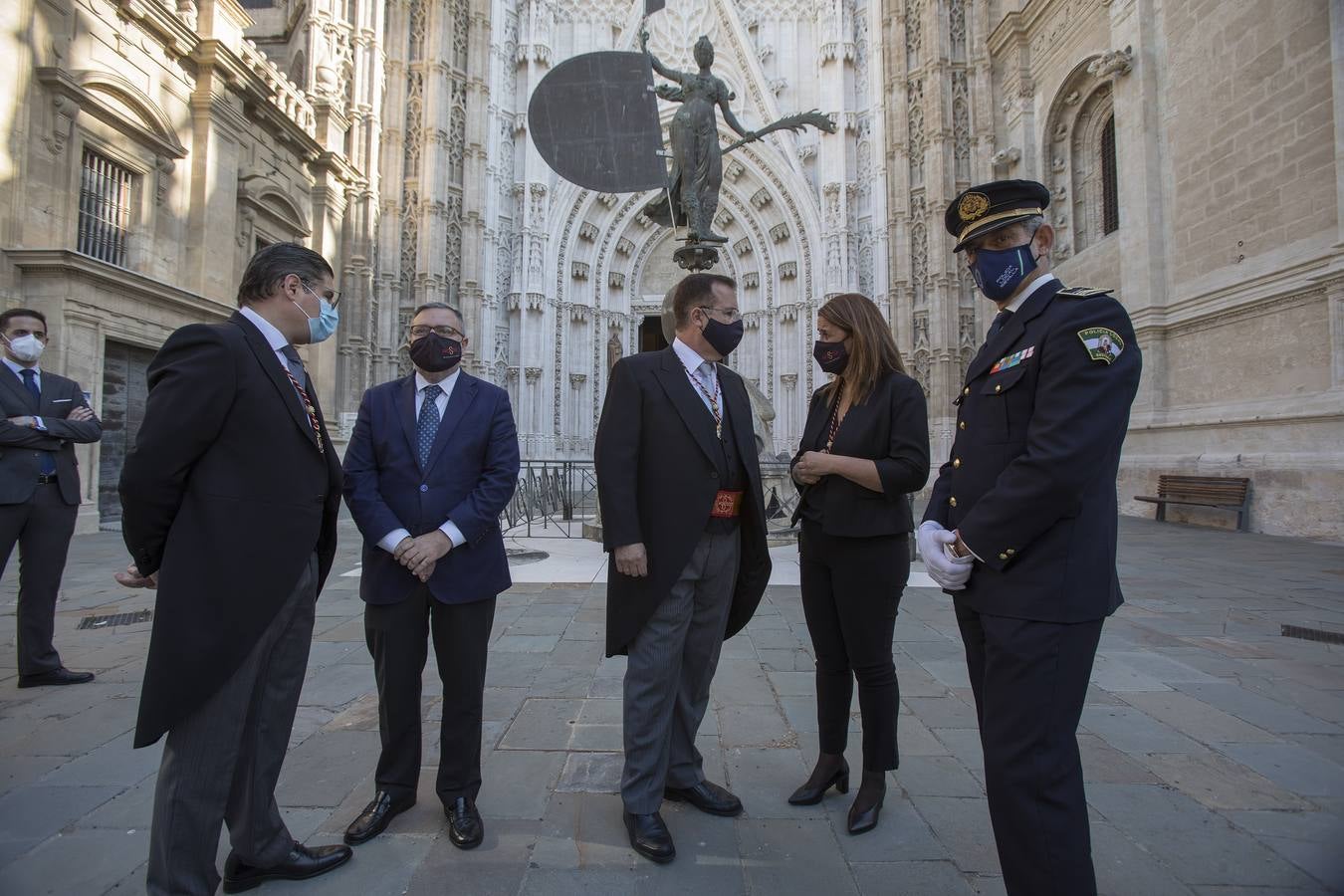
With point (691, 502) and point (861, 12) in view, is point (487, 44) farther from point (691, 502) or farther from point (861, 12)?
A: point (691, 502)

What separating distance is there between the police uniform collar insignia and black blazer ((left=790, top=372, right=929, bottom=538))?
0.59m

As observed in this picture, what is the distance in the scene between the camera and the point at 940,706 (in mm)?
3396

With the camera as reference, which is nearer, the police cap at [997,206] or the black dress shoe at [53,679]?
the police cap at [997,206]

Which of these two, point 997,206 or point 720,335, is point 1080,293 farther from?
point 720,335

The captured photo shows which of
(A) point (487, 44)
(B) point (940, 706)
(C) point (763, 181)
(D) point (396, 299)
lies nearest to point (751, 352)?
(C) point (763, 181)

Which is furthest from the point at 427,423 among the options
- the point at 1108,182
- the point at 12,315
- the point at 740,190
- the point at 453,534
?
the point at 740,190

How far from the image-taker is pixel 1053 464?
1502 mm

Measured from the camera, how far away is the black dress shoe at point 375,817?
7.18 ft

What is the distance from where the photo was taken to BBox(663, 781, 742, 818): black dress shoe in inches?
94.5

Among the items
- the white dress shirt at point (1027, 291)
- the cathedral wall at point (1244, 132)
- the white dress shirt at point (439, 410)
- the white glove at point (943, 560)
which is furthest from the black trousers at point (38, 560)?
the cathedral wall at point (1244, 132)

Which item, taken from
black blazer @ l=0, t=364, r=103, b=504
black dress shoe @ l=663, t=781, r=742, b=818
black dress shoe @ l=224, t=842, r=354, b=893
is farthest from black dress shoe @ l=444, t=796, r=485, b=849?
black blazer @ l=0, t=364, r=103, b=504

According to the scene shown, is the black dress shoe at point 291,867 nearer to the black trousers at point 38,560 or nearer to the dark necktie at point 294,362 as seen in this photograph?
the dark necktie at point 294,362

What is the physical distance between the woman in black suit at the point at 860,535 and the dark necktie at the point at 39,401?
4.34 m

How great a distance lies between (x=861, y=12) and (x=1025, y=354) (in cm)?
2299
